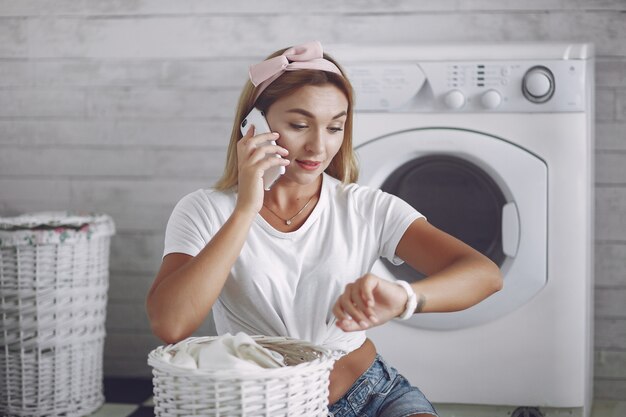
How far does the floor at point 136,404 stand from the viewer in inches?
91.7

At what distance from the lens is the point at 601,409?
2.41 m

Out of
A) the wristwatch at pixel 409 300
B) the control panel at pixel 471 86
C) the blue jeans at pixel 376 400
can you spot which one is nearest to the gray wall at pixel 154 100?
the control panel at pixel 471 86

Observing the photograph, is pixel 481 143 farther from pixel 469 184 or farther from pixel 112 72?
pixel 112 72

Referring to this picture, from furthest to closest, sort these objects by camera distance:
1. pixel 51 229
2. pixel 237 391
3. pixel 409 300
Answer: pixel 51 229 < pixel 409 300 < pixel 237 391

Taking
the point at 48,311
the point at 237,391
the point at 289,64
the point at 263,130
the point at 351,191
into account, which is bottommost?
the point at 48,311

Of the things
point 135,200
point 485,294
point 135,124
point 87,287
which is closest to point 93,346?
point 87,287

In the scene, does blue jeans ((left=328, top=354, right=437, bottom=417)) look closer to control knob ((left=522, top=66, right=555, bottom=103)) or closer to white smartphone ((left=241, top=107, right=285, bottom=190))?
white smartphone ((left=241, top=107, right=285, bottom=190))

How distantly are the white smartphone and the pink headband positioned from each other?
4 cm

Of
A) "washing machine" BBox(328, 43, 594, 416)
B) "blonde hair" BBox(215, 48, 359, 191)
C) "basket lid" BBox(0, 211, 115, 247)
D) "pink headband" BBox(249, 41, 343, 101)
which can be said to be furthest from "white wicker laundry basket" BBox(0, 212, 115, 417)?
"pink headband" BBox(249, 41, 343, 101)

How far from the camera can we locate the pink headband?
1.39 metres

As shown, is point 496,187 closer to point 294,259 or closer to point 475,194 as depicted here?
point 475,194

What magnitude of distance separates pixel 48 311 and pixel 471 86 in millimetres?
1281

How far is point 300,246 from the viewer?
4.61 ft

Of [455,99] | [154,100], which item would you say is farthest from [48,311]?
[455,99]
